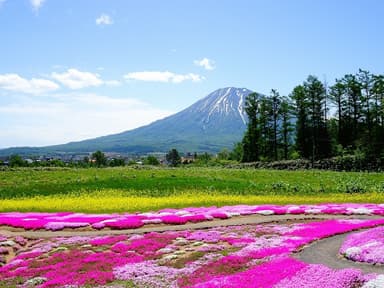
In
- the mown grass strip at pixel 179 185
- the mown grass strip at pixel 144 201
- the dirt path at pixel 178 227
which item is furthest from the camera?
the mown grass strip at pixel 179 185

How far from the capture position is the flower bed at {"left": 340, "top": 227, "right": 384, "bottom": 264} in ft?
44.3

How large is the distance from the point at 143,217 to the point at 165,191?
13.5 m

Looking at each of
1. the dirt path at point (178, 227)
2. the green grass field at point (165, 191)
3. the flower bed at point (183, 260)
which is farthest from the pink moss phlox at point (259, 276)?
the green grass field at point (165, 191)

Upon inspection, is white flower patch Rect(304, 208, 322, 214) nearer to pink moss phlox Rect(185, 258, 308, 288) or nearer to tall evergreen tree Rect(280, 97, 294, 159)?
pink moss phlox Rect(185, 258, 308, 288)

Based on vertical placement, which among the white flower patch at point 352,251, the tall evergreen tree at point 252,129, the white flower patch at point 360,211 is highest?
the tall evergreen tree at point 252,129

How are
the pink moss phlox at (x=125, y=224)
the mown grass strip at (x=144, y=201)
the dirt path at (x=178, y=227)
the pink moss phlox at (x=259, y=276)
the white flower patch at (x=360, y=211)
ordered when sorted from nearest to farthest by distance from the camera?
the pink moss phlox at (x=259, y=276) → the dirt path at (x=178, y=227) → the pink moss phlox at (x=125, y=224) → the white flower patch at (x=360, y=211) → the mown grass strip at (x=144, y=201)

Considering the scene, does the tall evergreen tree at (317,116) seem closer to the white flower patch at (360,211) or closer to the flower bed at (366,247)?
the white flower patch at (360,211)

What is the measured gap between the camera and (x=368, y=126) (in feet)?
279

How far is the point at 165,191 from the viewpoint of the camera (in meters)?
39.4

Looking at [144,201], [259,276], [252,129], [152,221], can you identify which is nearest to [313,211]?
[152,221]

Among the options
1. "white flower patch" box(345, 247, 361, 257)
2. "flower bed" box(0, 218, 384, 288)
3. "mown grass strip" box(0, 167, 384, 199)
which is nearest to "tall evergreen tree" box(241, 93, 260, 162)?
"mown grass strip" box(0, 167, 384, 199)

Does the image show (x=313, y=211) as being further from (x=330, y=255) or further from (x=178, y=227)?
(x=330, y=255)

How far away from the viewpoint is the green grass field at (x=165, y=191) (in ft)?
108

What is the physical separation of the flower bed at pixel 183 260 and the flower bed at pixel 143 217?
9.17 feet
